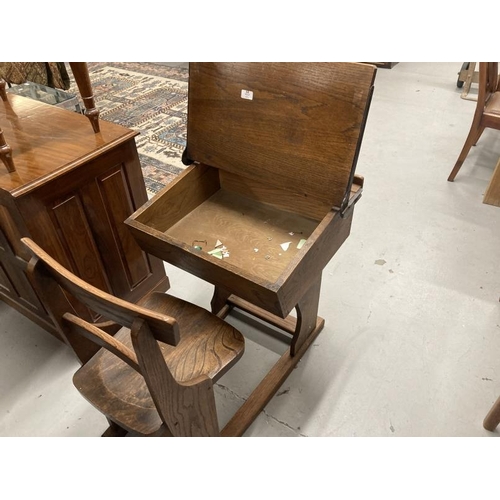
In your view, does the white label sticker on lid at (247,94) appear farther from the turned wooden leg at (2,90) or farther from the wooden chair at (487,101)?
the wooden chair at (487,101)

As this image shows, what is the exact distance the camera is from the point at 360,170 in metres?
2.65

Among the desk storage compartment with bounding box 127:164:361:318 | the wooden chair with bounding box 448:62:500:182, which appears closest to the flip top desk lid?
the desk storage compartment with bounding box 127:164:361:318

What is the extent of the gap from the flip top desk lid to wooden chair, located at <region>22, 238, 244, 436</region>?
500 mm

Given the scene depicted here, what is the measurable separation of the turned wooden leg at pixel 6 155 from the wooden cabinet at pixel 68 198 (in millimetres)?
21

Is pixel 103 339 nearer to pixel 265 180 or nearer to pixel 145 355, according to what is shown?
pixel 145 355

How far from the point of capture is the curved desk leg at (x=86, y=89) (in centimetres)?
125

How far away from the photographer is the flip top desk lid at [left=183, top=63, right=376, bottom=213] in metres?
0.99

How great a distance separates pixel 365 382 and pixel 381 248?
0.80 m

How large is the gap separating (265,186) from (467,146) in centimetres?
163

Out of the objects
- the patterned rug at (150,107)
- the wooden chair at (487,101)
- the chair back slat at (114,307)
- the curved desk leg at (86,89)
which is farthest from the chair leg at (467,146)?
the chair back slat at (114,307)

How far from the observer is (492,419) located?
4.30ft

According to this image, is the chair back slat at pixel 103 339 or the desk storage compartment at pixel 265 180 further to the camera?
the desk storage compartment at pixel 265 180

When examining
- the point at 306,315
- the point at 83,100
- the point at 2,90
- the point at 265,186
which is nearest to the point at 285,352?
the point at 306,315

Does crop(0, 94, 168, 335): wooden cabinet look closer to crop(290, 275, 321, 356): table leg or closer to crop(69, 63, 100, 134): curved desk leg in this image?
crop(69, 63, 100, 134): curved desk leg
